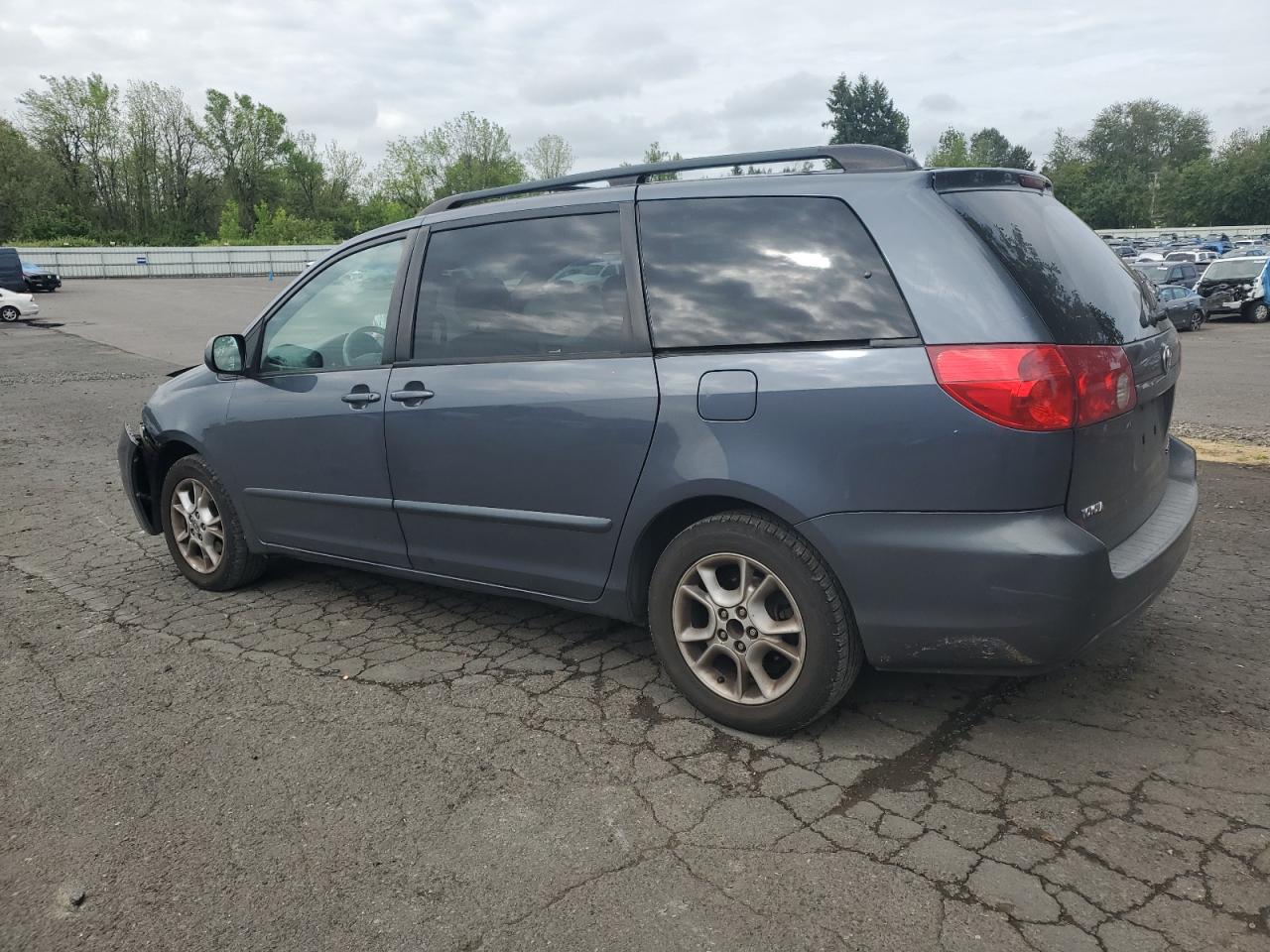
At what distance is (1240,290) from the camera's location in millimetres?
24172

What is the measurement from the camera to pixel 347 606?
4793 millimetres

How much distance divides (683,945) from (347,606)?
9.52ft

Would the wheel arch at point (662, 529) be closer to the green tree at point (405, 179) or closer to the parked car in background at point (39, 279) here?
the parked car in background at point (39, 279)

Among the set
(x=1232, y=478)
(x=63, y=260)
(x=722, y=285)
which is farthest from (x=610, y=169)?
(x=63, y=260)

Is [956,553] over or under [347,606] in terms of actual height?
over

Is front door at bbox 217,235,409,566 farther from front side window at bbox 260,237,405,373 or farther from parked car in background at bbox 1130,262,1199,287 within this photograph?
parked car in background at bbox 1130,262,1199,287

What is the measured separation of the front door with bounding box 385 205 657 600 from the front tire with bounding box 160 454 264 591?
4.07 feet

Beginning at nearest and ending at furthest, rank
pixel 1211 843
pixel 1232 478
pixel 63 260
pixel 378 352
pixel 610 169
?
pixel 1211 843 < pixel 610 169 < pixel 378 352 < pixel 1232 478 < pixel 63 260

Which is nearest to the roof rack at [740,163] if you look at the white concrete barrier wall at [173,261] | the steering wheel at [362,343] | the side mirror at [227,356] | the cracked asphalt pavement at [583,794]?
the steering wheel at [362,343]

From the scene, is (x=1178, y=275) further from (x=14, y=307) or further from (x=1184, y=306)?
(x=14, y=307)

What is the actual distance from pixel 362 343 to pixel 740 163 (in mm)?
1796

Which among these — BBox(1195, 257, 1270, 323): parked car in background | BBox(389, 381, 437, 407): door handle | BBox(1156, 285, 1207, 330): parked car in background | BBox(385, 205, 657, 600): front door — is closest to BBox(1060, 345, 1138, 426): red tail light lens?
BBox(385, 205, 657, 600): front door

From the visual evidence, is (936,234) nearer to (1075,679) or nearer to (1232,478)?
(1075,679)

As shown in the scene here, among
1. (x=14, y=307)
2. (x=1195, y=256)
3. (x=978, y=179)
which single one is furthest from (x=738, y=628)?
(x=1195, y=256)
